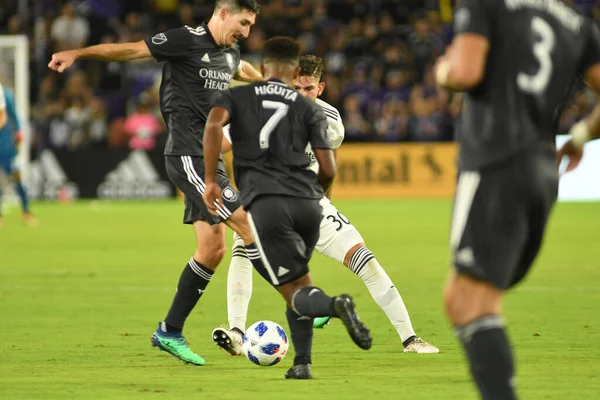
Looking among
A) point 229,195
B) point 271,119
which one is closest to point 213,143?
point 271,119

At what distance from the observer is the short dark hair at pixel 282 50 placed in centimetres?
638

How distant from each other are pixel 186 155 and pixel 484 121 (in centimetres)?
359

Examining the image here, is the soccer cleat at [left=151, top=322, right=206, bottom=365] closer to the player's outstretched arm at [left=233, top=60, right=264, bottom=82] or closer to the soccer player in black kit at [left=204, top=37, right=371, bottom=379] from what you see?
the soccer player in black kit at [left=204, top=37, right=371, bottom=379]

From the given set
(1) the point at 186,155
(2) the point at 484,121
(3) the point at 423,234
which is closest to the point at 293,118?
(1) the point at 186,155

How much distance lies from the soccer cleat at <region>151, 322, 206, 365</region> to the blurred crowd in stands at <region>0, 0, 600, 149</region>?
20.4 m

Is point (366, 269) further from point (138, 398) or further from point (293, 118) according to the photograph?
point (138, 398)

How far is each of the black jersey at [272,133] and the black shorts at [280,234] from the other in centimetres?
6

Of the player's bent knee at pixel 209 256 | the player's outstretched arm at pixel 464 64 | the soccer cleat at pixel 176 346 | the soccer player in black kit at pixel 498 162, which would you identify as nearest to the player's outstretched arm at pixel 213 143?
the player's bent knee at pixel 209 256

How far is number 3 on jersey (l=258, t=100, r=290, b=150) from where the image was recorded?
20.9 feet

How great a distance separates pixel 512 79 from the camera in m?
4.48

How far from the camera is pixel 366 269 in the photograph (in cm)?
795

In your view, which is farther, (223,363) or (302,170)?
(223,363)

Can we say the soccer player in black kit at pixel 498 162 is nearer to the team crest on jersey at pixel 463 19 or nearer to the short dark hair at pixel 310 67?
the team crest on jersey at pixel 463 19

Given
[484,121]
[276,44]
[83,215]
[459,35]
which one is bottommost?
[83,215]
